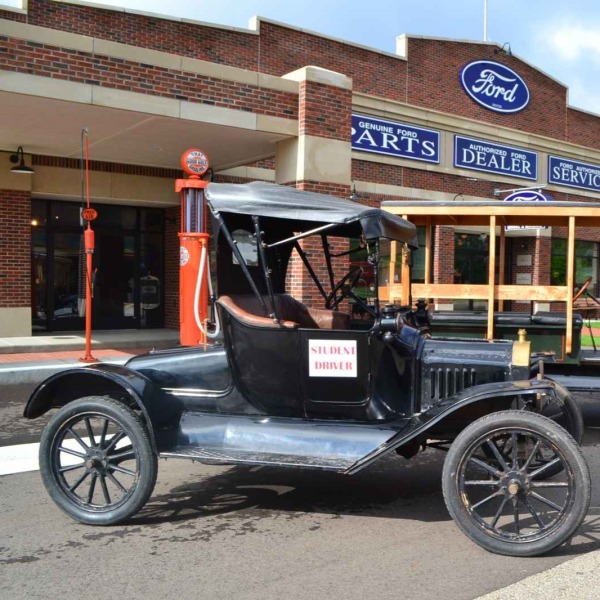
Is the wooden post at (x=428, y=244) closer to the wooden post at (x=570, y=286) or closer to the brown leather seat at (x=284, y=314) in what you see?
the wooden post at (x=570, y=286)

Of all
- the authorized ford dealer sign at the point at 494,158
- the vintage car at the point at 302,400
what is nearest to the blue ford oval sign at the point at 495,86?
the authorized ford dealer sign at the point at 494,158

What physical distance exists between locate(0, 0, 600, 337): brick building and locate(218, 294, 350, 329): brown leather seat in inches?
236

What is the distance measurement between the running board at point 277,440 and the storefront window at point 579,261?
18693 mm

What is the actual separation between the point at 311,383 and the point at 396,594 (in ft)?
4.57

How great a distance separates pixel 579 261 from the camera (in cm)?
2309

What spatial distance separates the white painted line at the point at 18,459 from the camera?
5457mm

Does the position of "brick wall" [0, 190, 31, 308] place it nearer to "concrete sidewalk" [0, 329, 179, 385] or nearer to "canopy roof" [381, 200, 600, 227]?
"concrete sidewalk" [0, 329, 179, 385]

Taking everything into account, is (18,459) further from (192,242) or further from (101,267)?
(101,267)

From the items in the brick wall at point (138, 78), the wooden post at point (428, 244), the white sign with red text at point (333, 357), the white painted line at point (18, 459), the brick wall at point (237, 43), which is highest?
the brick wall at point (237, 43)

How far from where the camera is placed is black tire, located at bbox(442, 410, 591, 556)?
141 inches

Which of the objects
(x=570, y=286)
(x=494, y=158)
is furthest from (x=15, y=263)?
(x=494, y=158)

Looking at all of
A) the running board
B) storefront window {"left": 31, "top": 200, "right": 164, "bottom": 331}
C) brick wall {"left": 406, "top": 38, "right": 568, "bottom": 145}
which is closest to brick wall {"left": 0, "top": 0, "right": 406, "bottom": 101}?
brick wall {"left": 406, "top": 38, "right": 568, "bottom": 145}

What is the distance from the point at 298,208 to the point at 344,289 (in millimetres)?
1047

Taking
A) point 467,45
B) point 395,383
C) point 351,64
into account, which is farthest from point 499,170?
point 395,383
